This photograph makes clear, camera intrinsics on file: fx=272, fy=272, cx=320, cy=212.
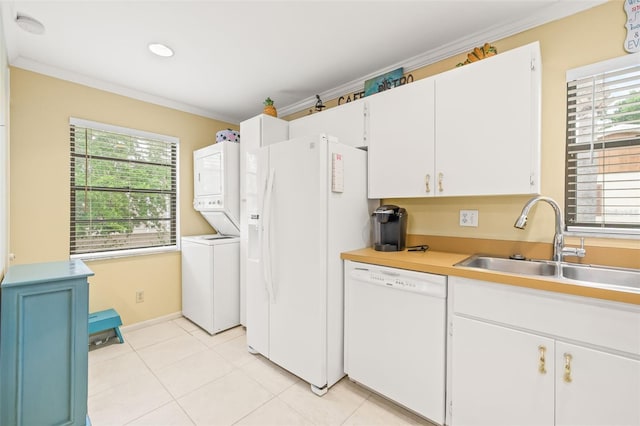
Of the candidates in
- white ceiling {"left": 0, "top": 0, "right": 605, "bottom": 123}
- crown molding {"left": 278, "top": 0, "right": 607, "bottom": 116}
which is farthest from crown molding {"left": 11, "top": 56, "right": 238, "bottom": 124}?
crown molding {"left": 278, "top": 0, "right": 607, "bottom": 116}

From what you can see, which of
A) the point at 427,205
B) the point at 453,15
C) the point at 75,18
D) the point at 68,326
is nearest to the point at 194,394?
the point at 68,326

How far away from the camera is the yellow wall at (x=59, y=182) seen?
230 cm

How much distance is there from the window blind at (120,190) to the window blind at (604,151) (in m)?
3.72

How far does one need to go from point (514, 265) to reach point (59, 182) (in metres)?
3.78

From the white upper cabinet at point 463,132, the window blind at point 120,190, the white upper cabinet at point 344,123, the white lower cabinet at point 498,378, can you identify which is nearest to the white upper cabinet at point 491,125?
the white upper cabinet at point 463,132

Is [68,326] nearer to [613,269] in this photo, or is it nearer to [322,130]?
[322,130]

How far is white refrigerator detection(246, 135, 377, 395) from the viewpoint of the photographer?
1.86 m

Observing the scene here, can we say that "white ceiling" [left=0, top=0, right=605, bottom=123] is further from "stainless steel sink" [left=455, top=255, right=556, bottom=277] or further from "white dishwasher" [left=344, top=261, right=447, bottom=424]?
"white dishwasher" [left=344, top=261, right=447, bottom=424]

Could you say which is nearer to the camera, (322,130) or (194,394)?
(194,394)

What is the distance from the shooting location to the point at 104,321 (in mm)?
2490

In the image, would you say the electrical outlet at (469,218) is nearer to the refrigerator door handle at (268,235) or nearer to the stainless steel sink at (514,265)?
the stainless steel sink at (514,265)

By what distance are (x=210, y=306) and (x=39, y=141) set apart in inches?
83.5

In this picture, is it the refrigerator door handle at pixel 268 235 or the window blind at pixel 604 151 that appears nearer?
the window blind at pixel 604 151

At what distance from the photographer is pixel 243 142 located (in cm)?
293
